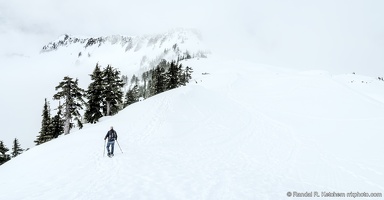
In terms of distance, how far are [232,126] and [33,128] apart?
577 ft

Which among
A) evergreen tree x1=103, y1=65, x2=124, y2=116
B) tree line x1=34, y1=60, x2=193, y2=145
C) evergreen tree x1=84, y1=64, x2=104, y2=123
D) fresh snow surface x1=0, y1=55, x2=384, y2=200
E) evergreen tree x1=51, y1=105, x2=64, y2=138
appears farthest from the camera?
evergreen tree x1=51, y1=105, x2=64, y2=138

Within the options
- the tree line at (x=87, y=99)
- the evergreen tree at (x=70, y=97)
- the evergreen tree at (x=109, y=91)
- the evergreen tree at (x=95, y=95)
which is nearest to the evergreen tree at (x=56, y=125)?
the tree line at (x=87, y=99)

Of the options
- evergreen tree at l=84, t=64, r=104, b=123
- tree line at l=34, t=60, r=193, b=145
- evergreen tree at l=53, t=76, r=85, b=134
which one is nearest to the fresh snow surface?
evergreen tree at l=53, t=76, r=85, b=134

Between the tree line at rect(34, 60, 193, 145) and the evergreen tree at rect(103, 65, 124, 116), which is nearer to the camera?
the tree line at rect(34, 60, 193, 145)

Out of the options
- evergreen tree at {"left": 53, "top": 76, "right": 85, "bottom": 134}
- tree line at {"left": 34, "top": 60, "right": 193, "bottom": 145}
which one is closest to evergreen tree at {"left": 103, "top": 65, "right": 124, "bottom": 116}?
tree line at {"left": 34, "top": 60, "right": 193, "bottom": 145}

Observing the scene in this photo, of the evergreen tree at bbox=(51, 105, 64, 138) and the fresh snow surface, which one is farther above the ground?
the fresh snow surface

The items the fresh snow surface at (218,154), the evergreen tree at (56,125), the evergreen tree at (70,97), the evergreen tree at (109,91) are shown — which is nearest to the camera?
the fresh snow surface at (218,154)

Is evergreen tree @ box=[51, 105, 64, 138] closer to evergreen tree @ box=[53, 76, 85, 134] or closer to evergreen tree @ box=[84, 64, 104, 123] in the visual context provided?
evergreen tree @ box=[84, 64, 104, 123]

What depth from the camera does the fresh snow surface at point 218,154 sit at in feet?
45.5

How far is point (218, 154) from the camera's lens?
21.2 m

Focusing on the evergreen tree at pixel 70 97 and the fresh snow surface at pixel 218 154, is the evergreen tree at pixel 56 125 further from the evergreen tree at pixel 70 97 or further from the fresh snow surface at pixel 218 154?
the fresh snow surface at pixel 218 154

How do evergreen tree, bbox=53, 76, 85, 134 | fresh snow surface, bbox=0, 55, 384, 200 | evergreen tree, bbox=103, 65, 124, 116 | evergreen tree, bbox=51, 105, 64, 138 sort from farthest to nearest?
evergreen tree, bbox=51, 105, 64, 138
evergreen tree, bbox=103, 65, 124, 116
evergreen tree, bbox=53, 76, 85, 134
fresh snow surface, bbox=0, 55, 384, 200

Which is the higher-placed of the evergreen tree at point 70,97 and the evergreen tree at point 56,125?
the evergreen tree at point 70,97

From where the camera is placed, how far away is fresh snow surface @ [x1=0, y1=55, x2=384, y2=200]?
45.5 ft
